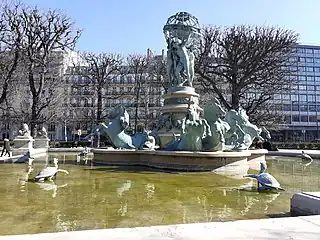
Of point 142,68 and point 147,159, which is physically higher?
point 142,68

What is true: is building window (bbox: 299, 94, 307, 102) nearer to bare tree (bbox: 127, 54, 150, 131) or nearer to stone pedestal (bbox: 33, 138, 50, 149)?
bare tree (bbox: 127, 54, 150, 131)

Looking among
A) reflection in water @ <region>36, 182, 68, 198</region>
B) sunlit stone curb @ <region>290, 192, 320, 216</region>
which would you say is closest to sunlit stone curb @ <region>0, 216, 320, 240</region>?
sunlit stone curb @ <region>290, 192, 320, 216</region>

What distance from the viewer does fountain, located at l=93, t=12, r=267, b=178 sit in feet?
44.5

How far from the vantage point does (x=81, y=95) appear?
56.6m

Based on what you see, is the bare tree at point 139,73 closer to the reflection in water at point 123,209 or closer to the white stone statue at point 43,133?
the white stone statue at point 43,133

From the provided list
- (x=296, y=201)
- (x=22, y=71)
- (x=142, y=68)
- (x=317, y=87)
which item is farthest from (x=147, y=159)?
(x=317, y=87)

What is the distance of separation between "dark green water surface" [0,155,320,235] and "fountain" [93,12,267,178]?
290 cm

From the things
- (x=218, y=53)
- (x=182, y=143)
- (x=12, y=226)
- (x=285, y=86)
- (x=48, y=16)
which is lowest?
(x=12, y=226)

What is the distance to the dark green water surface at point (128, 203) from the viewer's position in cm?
569

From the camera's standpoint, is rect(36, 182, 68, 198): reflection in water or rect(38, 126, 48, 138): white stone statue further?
rect(38, 126, 48, 138): white stone statue

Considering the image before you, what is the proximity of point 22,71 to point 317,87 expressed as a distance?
274 ft

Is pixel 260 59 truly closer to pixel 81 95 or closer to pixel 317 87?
pixel 81 95

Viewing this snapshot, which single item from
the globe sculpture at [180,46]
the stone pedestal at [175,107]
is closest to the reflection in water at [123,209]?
the stone pedestal at [175,107]

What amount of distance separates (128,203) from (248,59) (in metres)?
29.3
